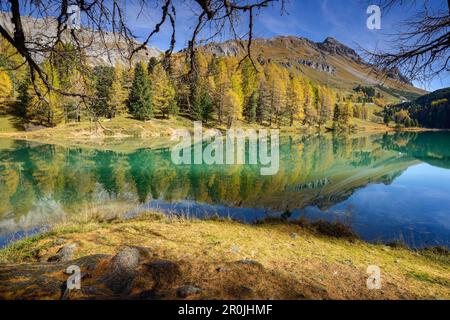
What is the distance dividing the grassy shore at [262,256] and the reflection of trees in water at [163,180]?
4453 millimetres

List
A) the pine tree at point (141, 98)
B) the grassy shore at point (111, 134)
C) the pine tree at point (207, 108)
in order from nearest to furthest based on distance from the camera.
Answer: the grassy shore at point (111, 134), the pine tree at point (141, 98), the pine tree at point (207, 108)

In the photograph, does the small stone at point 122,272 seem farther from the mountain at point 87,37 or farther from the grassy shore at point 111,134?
the grassy shore at point 111,134

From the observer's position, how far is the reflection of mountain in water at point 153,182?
41.0ft

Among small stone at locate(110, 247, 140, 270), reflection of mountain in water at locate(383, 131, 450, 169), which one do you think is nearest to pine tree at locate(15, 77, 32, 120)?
small stone at locate(110, 247, 140, 270)

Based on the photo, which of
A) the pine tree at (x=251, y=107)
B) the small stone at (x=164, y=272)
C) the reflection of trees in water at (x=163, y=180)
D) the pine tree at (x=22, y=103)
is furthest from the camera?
the pine tree at (x=251, y=107)

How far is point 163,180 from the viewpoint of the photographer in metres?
17.1

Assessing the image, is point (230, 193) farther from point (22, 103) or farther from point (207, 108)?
point (22, 103)

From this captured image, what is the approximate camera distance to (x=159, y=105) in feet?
171

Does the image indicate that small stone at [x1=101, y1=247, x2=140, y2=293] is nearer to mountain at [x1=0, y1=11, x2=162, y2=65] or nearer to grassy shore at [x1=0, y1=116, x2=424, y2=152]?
mountain at [x1=0, y1=11, x2=162, y2=65]

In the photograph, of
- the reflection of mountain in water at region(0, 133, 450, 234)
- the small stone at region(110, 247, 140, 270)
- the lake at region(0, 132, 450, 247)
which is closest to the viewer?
the small stone at region(110, 247, 140, 270)

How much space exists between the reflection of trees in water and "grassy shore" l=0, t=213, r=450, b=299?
4.45 metres

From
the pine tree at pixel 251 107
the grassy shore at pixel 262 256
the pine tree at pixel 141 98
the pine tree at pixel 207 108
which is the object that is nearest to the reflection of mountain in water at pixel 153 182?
the grassy shore at pixel 262 256

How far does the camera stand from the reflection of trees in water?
1333cm
